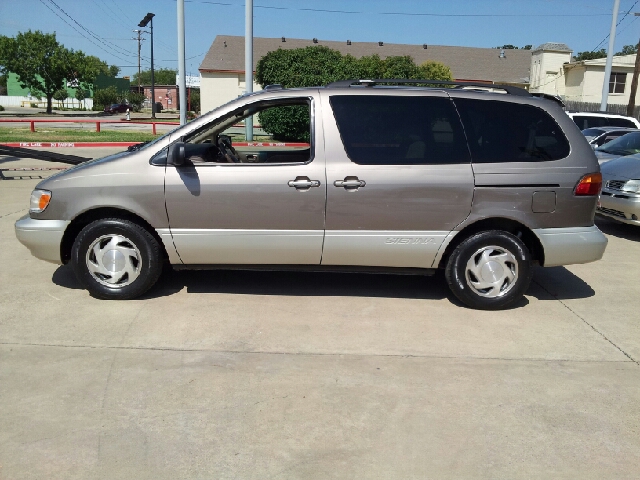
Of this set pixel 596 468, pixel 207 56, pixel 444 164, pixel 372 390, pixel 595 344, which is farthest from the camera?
pixel 207 56

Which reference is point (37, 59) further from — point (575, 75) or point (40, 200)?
point (40, 200)

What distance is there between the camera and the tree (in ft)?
192

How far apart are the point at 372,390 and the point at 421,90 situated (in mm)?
2748

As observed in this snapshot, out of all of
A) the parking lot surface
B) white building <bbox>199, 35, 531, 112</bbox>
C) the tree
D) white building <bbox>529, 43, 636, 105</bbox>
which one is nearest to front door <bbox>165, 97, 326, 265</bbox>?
the parking lot surface

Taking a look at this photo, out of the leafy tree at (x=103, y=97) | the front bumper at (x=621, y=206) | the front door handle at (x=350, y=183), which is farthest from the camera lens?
the leafy tree at (x=103, y=97)

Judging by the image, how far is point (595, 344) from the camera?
479cm

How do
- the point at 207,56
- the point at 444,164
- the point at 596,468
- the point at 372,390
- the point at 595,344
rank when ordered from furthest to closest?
the point at 207,56
the point at 444,164
the point at 595,344
the point at 372,390
the point at 596,468

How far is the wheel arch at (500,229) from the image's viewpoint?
5324mm

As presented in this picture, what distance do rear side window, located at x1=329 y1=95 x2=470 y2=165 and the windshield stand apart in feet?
24.7

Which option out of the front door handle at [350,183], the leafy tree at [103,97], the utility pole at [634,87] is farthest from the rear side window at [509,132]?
the leafy tree at [103,97]

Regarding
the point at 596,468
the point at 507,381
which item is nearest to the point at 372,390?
the point at 507,381

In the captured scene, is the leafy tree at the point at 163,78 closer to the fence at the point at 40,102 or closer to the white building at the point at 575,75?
the fence at the point at 40,102

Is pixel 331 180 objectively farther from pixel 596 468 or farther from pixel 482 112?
pixel 596 468

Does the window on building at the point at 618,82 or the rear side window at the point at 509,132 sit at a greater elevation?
the window on building at the point at 618,82
